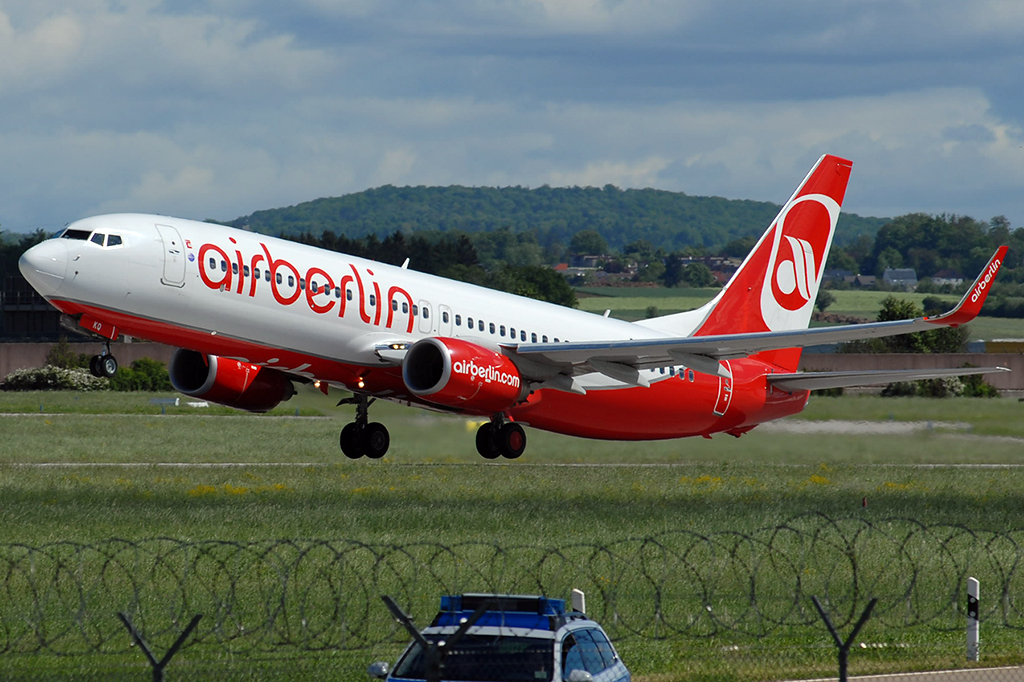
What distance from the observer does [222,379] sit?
38.5 m

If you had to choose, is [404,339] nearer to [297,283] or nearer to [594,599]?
[297,283]

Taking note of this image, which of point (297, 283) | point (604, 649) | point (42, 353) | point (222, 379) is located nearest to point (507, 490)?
point (222, 379)

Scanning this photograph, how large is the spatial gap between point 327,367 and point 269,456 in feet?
90.0

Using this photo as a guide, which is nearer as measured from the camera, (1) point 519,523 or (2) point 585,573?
(2) point 585,573

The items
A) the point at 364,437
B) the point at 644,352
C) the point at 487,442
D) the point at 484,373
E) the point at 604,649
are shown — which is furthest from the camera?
the point at 364,437

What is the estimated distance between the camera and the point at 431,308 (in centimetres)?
3709

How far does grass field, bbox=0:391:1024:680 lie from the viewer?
34.9 meters

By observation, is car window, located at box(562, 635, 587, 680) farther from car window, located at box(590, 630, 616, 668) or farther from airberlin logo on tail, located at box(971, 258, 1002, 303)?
airberlin logo on tail, located at box(971, 258, 1002, 303)

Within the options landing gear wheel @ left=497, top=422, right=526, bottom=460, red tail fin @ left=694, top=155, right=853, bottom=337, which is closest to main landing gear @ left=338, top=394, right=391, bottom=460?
landing gear wheel @ left=497, top=422, right=526, bottom=460

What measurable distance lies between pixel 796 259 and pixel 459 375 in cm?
1939

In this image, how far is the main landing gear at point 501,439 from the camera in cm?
3853

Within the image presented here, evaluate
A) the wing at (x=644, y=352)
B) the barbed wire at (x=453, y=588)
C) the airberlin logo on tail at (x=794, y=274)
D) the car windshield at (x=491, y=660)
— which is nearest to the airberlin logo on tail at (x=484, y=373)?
the wing at (x=644, y=352)

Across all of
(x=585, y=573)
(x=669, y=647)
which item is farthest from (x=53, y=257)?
(x=669, y=647)

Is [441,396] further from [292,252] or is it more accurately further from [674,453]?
[674,453]
